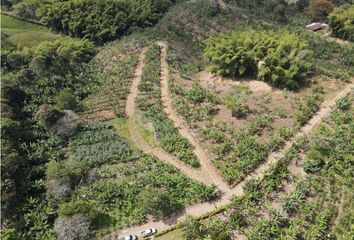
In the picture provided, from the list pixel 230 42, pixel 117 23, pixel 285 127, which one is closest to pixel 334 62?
pixel 230 42

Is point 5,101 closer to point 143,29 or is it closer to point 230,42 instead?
point 230,42

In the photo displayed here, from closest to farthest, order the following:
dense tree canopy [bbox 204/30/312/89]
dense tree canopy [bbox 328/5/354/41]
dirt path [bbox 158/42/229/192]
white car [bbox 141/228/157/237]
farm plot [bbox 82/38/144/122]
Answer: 1. white car [bbox 141/228/157/237]
2. dirt path [bbox 158/42/229/192]
3. farm plot [bbox 82/38/144/122]
4. dense tree canopy [bbox 204/30/312/89]
5. dense tree canopy [bbox 328/5/354/41]

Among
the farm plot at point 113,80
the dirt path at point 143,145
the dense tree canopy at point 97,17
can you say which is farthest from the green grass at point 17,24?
the dirt path at point 143,145

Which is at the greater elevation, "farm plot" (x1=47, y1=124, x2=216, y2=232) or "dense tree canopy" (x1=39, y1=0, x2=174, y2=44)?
"dense tree canopy" (x1=39, y1=0, x2=174, y2=44)

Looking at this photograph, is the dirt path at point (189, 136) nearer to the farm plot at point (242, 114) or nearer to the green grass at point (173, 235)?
the farm plot at point (242, 114)

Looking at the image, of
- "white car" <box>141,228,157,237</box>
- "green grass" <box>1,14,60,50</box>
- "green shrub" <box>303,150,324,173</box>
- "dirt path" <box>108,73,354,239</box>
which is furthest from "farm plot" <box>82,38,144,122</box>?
"green shrub" <box>303,150,324,173</box>

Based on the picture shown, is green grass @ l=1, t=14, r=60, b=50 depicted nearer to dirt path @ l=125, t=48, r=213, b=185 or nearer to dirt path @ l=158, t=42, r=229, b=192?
dirt path @ l=125, t=48, r=213, b=185
